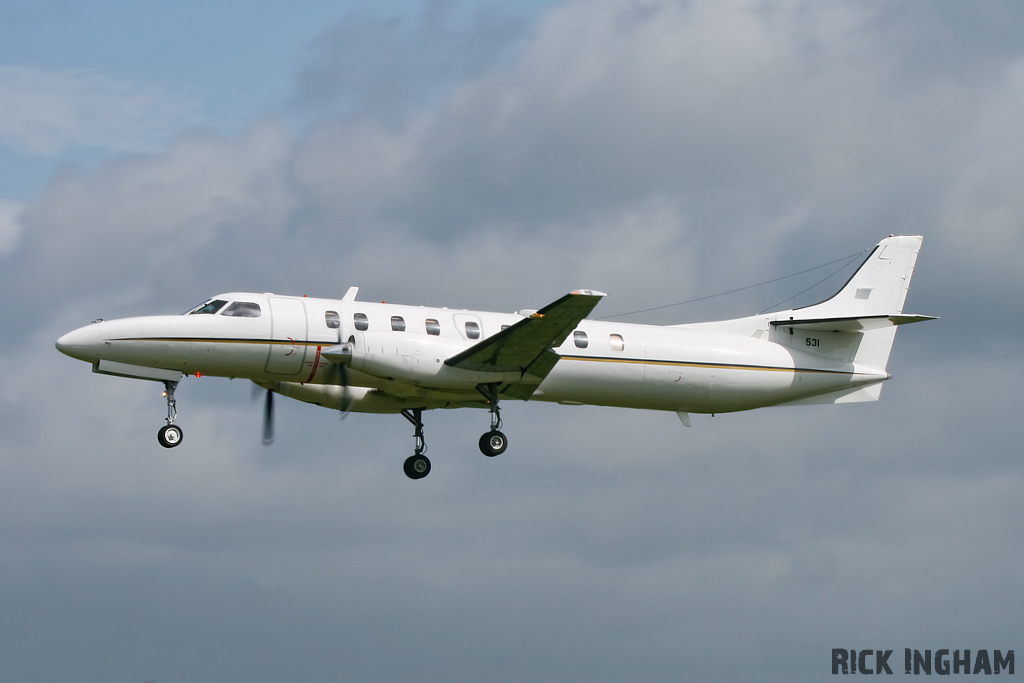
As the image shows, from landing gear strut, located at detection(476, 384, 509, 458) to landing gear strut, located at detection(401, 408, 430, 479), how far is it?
2491 millimetres

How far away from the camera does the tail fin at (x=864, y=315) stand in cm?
2944

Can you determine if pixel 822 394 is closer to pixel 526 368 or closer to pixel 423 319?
pixel 526 368

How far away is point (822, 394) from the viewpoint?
29703 mm

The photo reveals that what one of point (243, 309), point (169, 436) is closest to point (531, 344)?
point (243, 309)

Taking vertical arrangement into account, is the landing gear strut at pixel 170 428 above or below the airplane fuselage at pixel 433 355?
below

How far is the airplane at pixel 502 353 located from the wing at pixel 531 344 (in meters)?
0.04

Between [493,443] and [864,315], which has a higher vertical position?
[864,315]

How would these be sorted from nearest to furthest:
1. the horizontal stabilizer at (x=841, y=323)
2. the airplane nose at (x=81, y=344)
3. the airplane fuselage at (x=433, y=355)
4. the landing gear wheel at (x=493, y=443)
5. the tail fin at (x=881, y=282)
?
the airplane nose at (x=81, y=344), the airplane fuselage at (x=433, y=355), the landing gear wheel at (x=493, y=443), the horizontal stabilizer at (x=841, y=323), the tail fin at (x=881, y=282)

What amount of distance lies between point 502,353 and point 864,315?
10.3 m

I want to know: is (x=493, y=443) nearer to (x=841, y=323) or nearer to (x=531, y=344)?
(x=531, y=344)

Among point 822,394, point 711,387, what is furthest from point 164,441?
point 822,394

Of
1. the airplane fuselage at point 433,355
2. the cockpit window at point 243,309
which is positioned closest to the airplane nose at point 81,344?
the airplane fuselage at point 433,355

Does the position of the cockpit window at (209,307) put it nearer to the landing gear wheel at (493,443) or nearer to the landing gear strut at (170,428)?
the landing gear strut at (170,428)

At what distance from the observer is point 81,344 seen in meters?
23.9
